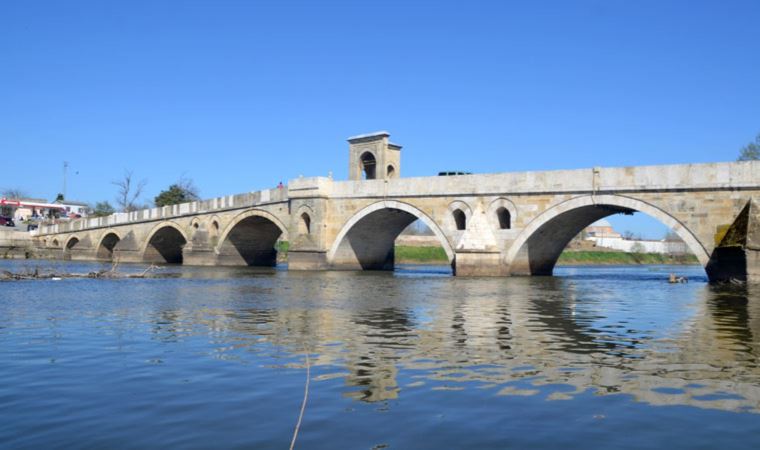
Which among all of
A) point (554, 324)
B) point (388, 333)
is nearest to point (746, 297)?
point (554, 324)

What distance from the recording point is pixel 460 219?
102ft

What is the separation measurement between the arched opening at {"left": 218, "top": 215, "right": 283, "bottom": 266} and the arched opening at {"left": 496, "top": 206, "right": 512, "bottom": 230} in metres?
16.1

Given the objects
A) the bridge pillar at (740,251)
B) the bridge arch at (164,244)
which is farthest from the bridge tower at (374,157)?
the bridge pillar at (740,251)

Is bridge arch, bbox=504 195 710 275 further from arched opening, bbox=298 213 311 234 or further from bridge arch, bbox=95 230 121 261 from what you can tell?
bridge arch, bbox=95 230 121 261

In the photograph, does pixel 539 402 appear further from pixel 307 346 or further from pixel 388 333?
pixel 388 333

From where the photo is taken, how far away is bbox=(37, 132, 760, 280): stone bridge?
23.8m

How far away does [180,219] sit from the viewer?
153 feet

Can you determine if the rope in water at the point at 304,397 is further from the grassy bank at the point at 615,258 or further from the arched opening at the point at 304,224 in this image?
the grassy bank at the point at 615,258

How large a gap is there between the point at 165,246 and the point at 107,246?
818 centimetres

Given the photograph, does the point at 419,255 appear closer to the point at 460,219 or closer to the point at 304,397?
the point at 460,219

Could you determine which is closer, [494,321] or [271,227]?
[494,321]

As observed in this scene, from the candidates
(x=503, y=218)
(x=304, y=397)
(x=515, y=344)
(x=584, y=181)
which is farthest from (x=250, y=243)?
(x=304, y=397)

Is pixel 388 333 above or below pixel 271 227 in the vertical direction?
below

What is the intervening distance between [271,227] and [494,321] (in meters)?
32.3
